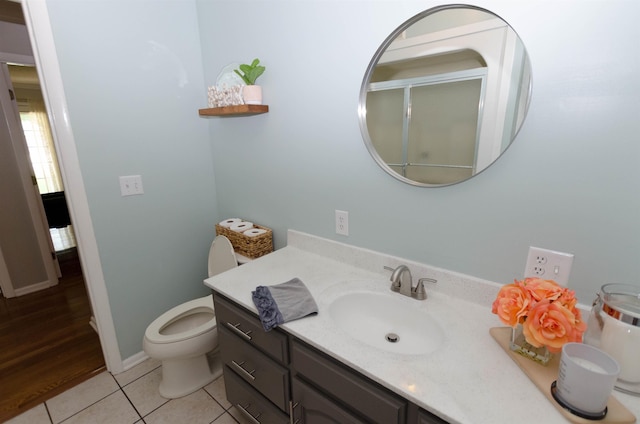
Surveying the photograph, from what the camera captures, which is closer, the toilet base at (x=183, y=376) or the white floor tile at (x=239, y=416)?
the white floor tile at (x=239, y=416)

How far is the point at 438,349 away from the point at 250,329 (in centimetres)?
70

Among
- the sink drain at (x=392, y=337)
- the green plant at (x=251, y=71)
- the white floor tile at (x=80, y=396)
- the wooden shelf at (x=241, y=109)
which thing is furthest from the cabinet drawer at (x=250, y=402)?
the green plant at (x=251, y=71)

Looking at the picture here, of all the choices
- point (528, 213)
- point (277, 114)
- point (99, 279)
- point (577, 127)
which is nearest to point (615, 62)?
point (577, 127)

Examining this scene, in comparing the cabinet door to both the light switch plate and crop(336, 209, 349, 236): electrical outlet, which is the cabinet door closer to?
crop(336, 209, 349, 236): electrical outlet

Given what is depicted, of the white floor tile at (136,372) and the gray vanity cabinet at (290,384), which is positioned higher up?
the gray vanity cabinet at (290,384)

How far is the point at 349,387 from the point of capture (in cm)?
88

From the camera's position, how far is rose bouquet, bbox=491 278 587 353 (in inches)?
28.6

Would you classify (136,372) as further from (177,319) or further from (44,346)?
(44,346)

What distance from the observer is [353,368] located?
847mm

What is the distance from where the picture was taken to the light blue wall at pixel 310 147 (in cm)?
83

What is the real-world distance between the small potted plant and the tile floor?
1664mm

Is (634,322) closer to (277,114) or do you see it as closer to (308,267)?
(308,267)

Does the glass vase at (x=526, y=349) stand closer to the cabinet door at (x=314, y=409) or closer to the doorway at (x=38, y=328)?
the cabinet door at (x=314, y=409)

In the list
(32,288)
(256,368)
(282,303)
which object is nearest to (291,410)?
(256,368)
